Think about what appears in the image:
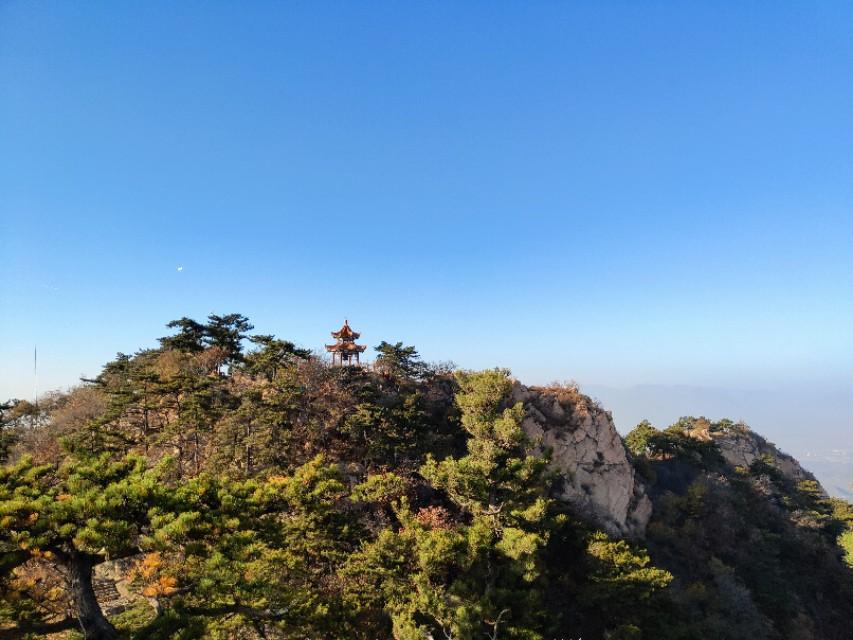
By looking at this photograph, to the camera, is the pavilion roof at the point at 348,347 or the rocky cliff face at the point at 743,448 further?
the rocky cliff face at the point at 743,448

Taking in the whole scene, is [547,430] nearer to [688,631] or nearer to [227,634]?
[688,631]

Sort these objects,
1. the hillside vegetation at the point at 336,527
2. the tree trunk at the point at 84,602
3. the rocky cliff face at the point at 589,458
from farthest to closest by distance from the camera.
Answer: the rocky cliff face at the point at 589,458
the hillside vegetation at the point at 336,527
the tree trunk at the point at 84,602

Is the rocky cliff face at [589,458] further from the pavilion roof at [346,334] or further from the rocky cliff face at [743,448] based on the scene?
the rocky cliff face at [743,448]

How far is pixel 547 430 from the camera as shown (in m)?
30.3

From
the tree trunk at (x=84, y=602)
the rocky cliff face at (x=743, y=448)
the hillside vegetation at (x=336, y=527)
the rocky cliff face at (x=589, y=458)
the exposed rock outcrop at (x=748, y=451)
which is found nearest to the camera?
the tree trunk at (x=84, y=602)

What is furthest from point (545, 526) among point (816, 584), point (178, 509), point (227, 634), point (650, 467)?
point (816, 584)

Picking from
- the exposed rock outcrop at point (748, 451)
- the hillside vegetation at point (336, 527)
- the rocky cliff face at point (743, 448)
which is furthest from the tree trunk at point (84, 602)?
the exposed rock outcrop at point (748, 451)

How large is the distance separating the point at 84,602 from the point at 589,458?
1173 inches

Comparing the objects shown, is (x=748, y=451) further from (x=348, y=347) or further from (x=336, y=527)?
(x=336, y=527)

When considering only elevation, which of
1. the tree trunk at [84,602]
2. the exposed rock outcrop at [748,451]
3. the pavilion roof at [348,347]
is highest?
the pavilion roof at [348,347]

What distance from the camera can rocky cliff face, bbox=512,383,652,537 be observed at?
28234 millimetres

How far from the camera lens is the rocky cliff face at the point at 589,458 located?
28.2 m

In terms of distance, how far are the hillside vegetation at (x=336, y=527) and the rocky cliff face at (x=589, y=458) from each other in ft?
4.52

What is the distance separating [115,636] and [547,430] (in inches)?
1086
